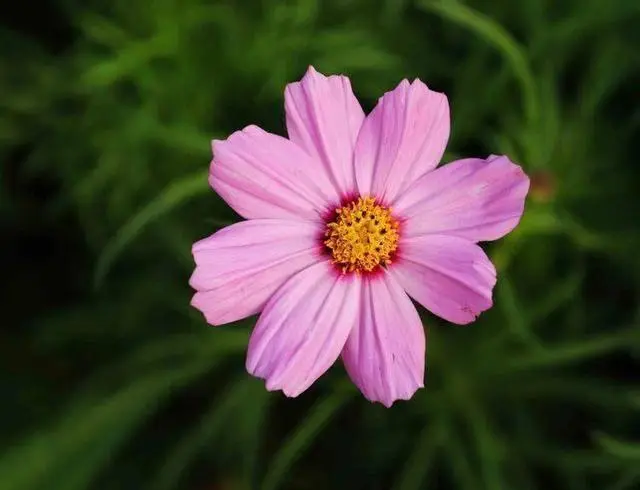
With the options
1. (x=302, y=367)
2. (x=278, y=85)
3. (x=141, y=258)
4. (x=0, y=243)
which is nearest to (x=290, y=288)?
(x=302, y=367)

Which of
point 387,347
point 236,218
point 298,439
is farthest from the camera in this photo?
point 236,218

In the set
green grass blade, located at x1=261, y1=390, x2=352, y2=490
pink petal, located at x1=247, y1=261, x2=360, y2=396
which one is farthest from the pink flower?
green grass blade, located at x1=261, y1=390, x2=352, y2=490

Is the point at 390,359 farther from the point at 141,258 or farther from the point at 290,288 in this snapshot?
the point at 141,258

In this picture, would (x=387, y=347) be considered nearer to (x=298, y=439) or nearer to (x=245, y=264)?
(x=245, y=264)

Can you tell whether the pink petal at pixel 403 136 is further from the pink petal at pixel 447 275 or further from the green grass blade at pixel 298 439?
the green grass blade at pixel 298 439

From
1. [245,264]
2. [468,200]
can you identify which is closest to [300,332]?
[245,264]

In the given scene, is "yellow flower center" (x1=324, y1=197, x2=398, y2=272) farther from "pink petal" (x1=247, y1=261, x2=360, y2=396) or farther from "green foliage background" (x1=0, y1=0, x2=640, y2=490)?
"green foliage background" (x1=0, y1=0, x2=640, y2=490)
